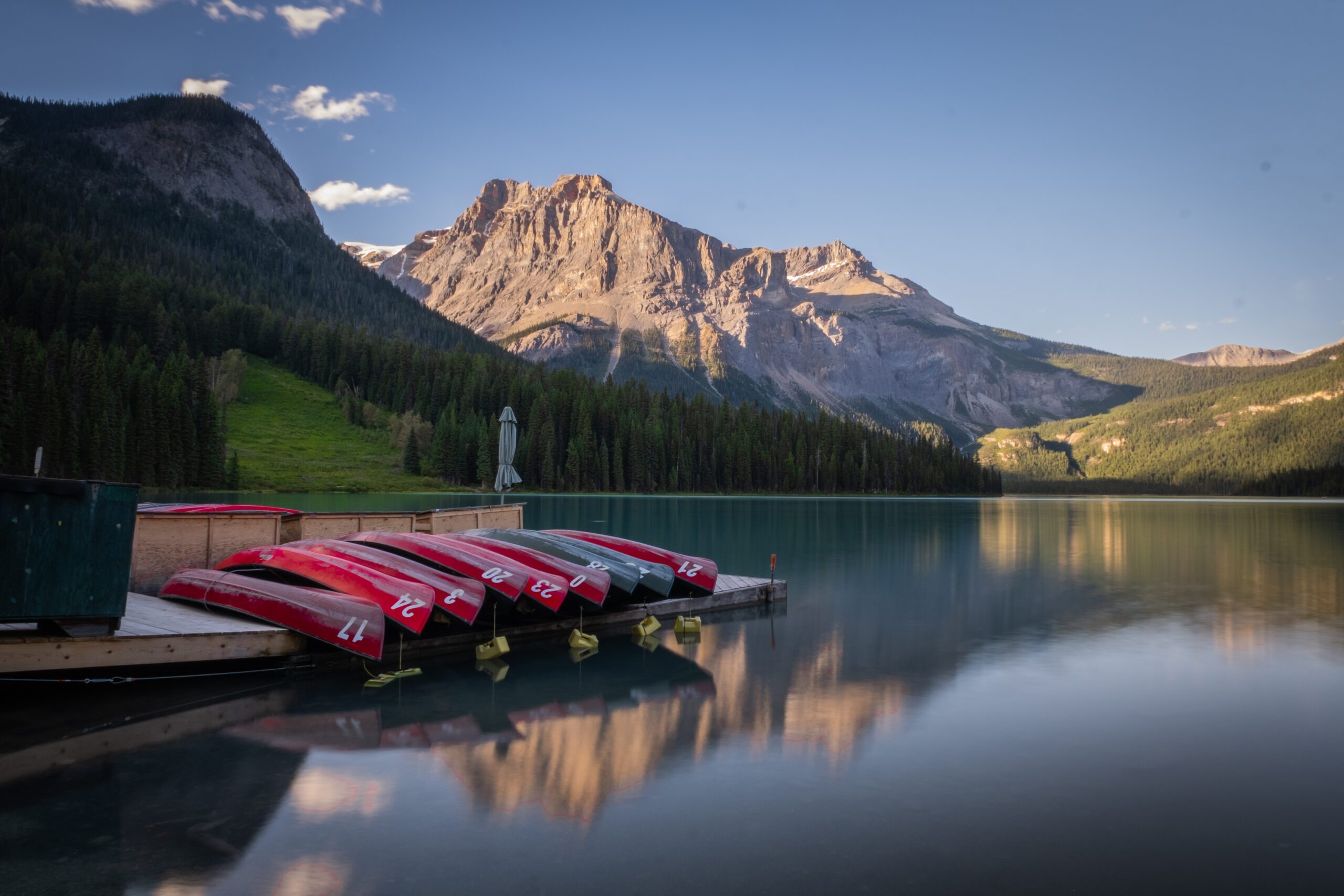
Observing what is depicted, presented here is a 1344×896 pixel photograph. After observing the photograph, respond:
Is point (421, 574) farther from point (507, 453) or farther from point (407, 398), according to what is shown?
point (407, 398)

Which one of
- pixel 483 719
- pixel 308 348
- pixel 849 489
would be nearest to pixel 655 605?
pixel 483 719

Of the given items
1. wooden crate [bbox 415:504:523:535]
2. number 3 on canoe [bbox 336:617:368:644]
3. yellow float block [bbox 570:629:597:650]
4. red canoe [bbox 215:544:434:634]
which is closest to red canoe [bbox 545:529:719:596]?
wooden crate [bbox 415:504:523:535]

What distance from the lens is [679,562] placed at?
80.7 feet

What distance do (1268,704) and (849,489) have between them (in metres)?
130

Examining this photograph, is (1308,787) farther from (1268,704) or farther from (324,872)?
(324,872)

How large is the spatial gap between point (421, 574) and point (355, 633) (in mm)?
2571

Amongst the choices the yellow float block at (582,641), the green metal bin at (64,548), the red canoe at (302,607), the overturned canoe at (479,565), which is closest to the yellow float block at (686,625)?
the yellow float block at (582,641)

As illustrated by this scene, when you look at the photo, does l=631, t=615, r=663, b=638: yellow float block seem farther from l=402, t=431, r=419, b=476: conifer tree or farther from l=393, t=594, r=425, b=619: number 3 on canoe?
l=402, t=431, r=419, b=476: conifer tree

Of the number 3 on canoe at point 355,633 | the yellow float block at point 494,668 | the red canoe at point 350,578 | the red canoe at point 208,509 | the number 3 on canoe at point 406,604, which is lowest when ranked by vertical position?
the yellow float block at point 494,668

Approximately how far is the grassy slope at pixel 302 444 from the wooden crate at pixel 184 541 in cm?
8002

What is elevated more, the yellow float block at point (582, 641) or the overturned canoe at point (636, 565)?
the overturned canoe at point (636, 565)

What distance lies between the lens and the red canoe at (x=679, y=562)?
2430cm

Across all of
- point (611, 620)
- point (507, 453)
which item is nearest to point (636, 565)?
point (611, 620)

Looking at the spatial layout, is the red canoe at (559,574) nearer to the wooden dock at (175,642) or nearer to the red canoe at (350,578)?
the wooden dock at (175,642)
